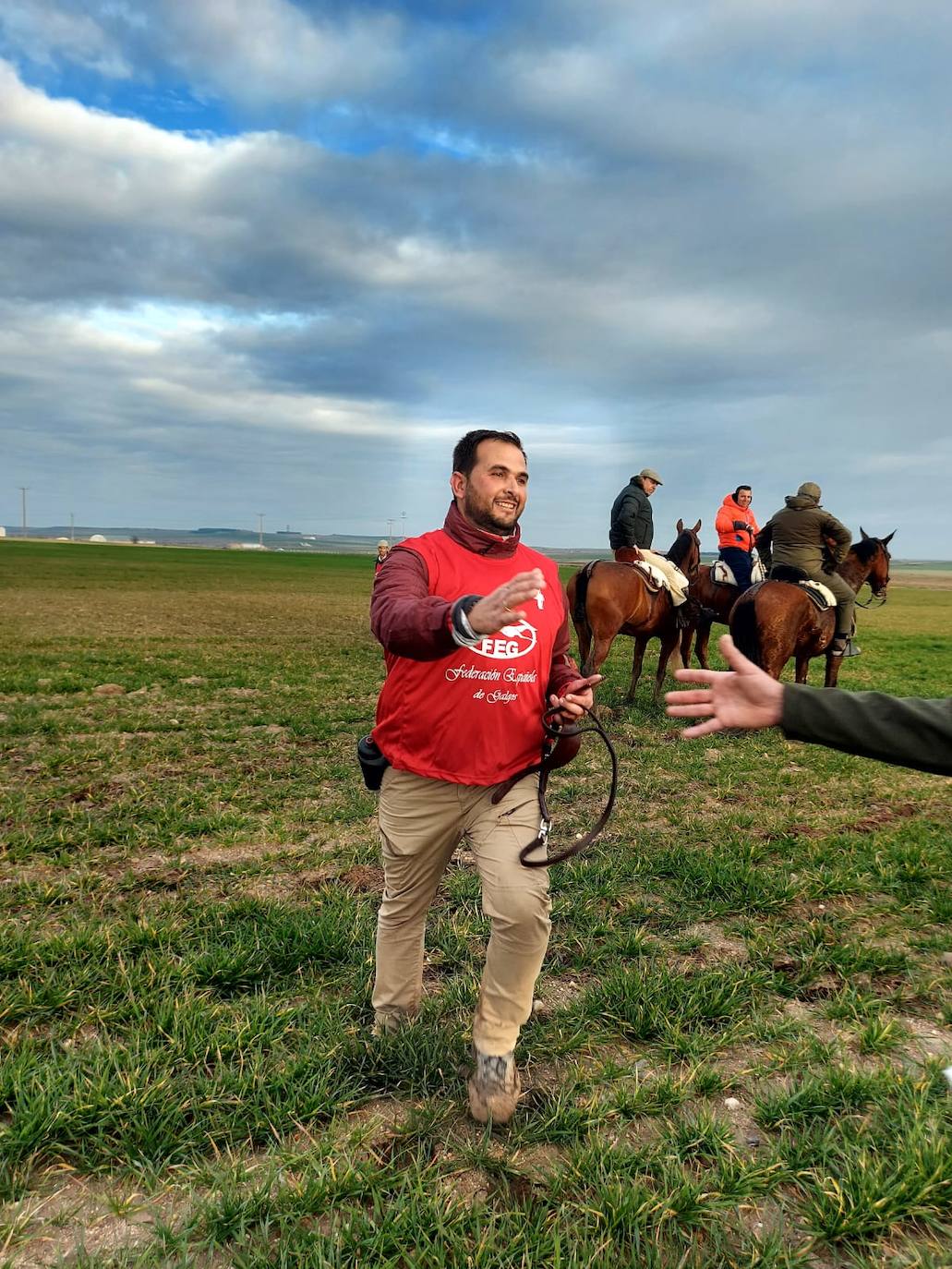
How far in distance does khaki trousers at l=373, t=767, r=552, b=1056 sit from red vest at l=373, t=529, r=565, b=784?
0.42 feet

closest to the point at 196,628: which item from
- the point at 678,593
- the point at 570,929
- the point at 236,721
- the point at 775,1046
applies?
the point at 236,721

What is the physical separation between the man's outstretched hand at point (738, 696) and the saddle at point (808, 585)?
846 cm

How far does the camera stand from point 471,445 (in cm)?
313

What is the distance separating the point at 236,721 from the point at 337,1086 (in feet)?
23.4

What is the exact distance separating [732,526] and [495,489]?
10.6m

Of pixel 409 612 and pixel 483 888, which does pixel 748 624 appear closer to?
pixel 483 888

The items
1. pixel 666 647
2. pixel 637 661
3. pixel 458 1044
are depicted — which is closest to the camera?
pixel 458 1044

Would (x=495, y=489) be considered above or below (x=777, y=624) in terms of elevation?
above

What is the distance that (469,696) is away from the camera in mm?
2922

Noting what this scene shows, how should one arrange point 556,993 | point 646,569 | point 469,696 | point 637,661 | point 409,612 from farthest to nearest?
1. point 637,661
2. point 646,569
3. point 556,993
4. point 469,696
5. point 409,612

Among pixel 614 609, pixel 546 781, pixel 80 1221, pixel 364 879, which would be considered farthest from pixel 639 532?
pixel 80 1221

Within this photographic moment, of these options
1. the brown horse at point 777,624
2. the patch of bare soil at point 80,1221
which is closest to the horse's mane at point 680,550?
the brown horse at point 777,624

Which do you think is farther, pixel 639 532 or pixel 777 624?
pixel 639 532

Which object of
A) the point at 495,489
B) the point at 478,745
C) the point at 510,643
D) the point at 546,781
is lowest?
the point at 546,781
